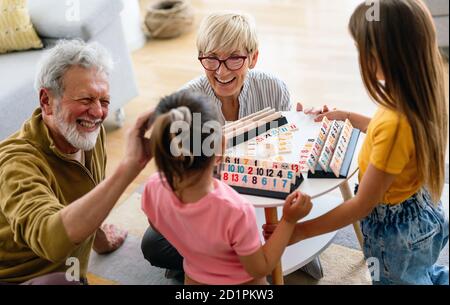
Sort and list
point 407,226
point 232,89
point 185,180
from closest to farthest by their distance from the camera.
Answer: point 185,180 < point 407,226 < point 232,89

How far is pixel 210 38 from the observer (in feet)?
5.12

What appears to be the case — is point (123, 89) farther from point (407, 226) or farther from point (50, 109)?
point (407, 226)

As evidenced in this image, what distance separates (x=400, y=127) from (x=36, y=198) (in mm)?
892

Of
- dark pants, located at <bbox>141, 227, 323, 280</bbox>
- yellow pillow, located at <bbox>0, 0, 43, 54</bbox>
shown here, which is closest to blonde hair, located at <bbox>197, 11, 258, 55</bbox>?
dark pants, located at <bbox>141, 227, 323, 280</bbox>

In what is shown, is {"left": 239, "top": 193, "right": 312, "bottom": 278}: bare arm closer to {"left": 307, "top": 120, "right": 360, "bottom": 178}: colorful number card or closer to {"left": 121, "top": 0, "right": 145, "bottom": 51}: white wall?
{"left": 307, "top": 120, "right": 360, "bottom": 178}: colorful number card

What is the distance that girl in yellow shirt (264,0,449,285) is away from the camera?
1101mm

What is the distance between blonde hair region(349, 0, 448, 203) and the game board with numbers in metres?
0.28

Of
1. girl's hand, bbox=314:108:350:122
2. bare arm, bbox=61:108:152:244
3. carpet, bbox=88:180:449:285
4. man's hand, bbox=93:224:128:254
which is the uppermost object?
bare arm, bbox=61:108:152:244

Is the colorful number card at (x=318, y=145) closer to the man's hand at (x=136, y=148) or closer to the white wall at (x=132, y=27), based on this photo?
the man's hand at (x=136, y=148)

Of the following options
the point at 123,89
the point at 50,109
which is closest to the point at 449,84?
the point at 123,89

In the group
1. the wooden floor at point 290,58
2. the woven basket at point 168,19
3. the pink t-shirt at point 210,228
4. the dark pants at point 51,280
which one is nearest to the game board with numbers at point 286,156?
the pink t-shirt at point 210,228

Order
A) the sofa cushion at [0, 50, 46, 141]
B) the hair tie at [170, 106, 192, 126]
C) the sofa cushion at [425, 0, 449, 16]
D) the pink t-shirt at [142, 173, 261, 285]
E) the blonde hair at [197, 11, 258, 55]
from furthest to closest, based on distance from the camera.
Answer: the sofa cushion at [425, 0, 449, 16] < the sofa cushion at [0, 50, 46, 141] < the blonde hair at [197, 11, 258, 55] < the pink t-shirt at [142, 173, 261, 285] < the hair tie at [170, 106, 192, 126]

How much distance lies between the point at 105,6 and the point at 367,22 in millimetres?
1622

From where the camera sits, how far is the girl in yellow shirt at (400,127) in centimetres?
110
